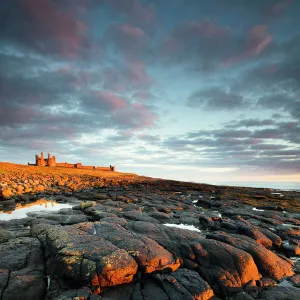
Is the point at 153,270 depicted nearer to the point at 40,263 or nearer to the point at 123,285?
the point at 123,285

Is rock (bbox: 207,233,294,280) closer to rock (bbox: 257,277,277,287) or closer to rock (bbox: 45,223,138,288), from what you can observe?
rock (bbox: 257,277,277,287)

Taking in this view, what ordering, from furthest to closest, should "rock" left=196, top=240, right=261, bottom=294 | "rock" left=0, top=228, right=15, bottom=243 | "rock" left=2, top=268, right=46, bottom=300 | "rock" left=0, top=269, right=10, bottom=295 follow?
"rock" left=0, top=228, right=15, bottom=243 → "rock" left=196, top=240, right=261, bottom=294 → "rock" left=0, top=269, right=10, bottom=295 → "rock" left=2, top=268, right=46, bottom=300

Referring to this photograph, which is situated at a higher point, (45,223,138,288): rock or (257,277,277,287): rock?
(45,223,138,288): rock

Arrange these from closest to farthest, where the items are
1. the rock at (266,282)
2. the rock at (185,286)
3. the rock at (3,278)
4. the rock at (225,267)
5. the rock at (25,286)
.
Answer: the rock at (25,286)
the rock at (3,278)
the rock at (185,286)
the rock at (225,267)
the rock at (266,282)

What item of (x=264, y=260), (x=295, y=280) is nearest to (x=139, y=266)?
(x=264, y=260)

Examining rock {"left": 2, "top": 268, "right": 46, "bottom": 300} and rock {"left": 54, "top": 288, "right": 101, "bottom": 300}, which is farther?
rock {"left": 2, "top": 268, "right": 46, "bottom": 300}

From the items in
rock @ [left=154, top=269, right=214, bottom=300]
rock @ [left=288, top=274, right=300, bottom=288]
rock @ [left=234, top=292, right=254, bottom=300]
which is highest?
rock @ [left=154, top=269, right=214, bottom=300]

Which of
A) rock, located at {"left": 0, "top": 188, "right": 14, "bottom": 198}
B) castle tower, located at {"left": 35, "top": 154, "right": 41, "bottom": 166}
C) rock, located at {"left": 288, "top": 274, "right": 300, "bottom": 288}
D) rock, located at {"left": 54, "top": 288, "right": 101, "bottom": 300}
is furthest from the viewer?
castle tower, located at {"left": 35, "top": 154, "right": 41, "bottom": 166}

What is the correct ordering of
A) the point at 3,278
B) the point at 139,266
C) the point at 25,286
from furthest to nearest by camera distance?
1. the point at 139,266
2. the point at 3,278
3. the point at 25,286

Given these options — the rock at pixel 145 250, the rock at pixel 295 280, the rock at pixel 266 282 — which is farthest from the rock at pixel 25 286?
the rock at pixel 295 280

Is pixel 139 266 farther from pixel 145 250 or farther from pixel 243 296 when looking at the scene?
pixel 243 296

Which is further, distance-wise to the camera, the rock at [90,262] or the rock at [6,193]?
the rock at [6,193]

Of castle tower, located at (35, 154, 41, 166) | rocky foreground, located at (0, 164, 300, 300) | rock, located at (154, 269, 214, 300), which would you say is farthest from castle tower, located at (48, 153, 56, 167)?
rock, located at (154, 269, 214, 300)

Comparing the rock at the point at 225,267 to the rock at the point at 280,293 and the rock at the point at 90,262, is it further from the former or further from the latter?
the rock at the point at 90,262
